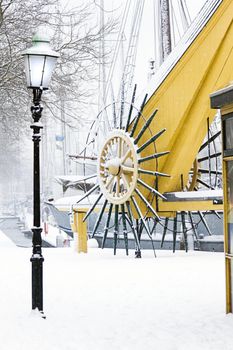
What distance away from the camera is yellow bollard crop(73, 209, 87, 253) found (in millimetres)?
17203

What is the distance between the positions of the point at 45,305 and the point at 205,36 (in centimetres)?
725

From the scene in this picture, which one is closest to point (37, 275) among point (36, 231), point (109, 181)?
point (36, 231)

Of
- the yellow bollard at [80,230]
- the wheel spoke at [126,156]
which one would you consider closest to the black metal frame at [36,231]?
the wheel spoke at [126,156]

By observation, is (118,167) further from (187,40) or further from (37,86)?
(37,86)

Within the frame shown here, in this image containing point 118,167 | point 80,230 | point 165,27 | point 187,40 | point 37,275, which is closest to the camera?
point 37,275

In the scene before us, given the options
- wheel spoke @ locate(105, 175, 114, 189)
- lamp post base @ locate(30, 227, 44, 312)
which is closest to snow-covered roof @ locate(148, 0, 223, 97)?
wheel spoke @ locate(105, 175, 114, 189)

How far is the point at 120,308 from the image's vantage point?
8414 mm

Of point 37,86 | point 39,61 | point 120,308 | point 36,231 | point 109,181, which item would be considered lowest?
point 120,308

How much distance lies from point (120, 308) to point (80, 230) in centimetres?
882

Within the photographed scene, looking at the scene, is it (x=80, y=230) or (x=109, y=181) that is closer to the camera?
(x=109, y=181)

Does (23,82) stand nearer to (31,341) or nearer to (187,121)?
(187,121)

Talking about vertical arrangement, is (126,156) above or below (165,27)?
below

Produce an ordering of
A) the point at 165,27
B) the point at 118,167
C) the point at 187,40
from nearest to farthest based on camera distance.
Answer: the point at 187,40
the point at 118,167
the point at 165,27

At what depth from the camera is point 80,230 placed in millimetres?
17172
